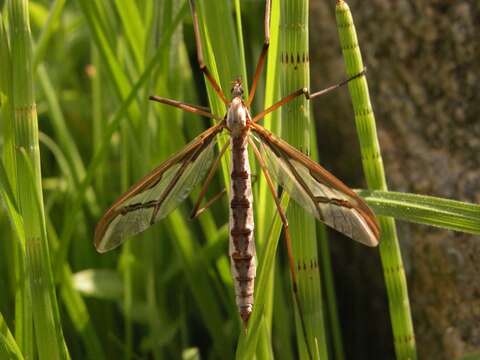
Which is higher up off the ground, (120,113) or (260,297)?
(120,113)

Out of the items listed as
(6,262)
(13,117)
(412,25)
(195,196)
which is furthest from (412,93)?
(6,262)

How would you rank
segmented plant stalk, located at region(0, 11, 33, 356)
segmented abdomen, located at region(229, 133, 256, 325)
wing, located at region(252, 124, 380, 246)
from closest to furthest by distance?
wing, located at region(252, 124, 380, 246), segmented plant stalk, located at region(0, 11, 33, 356), segmented abdomen, located at region(229, 133, 256, 325)

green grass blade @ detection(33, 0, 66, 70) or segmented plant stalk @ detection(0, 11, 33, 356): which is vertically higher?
green grass blade @ detection(33, 0, 66, 70)

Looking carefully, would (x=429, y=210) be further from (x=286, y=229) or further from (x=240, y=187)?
(x=240, y=187)

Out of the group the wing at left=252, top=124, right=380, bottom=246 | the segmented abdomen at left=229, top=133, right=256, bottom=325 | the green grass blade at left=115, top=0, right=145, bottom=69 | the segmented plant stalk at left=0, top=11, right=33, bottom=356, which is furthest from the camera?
the green grass blade at left=115, top=0, right=145, bottom=69

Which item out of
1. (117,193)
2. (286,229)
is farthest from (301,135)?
(117,193)

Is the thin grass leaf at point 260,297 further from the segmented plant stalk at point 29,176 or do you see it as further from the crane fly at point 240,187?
the segmented plant stalk at point 29,176

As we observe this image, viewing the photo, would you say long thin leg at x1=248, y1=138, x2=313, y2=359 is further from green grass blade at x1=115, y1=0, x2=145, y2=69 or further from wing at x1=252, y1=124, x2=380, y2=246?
green grass blade at x1=115, y1=0, x2=145, y2=69

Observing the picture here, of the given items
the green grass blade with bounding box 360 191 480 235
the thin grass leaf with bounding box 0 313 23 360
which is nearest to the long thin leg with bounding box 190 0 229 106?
the green grass blade with bounding box 360 191 480 235
